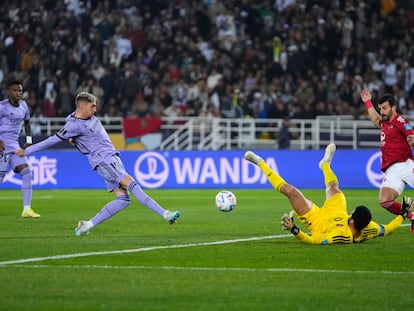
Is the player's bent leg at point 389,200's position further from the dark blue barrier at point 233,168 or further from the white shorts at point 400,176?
the dark blue barrier at point 233,168

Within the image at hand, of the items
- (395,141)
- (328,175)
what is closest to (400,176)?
(395,141)

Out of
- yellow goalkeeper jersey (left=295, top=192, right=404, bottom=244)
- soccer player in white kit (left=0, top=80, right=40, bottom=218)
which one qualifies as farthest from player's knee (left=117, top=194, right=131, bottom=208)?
soccer player in white kit (left=0, top=80, right=40, bottom=218)

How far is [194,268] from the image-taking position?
10875mm

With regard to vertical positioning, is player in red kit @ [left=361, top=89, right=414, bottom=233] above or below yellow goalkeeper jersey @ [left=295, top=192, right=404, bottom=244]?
above

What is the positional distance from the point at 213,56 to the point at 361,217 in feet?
72.4

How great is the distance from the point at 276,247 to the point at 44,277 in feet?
12.8

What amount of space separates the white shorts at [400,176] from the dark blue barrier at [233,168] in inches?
553

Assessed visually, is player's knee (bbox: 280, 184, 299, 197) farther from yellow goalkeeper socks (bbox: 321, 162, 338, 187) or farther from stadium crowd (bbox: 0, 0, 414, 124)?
stadium crowd (bbox: 0, 0, 414, 124)

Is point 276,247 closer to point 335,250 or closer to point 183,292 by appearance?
point 335,250

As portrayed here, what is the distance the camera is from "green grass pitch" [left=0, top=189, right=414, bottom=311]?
8781 millimetres

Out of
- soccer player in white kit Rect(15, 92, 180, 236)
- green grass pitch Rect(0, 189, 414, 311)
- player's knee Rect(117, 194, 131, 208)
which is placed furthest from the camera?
player's knee Rect(117, 194, 131, 208)

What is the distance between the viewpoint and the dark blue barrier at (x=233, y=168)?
97.2 ft

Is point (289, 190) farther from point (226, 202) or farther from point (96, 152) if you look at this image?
point (96, 152)

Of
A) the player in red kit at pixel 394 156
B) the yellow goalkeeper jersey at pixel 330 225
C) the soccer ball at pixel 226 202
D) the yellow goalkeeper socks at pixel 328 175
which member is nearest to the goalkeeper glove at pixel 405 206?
the player in red kit at pixel 394 156
